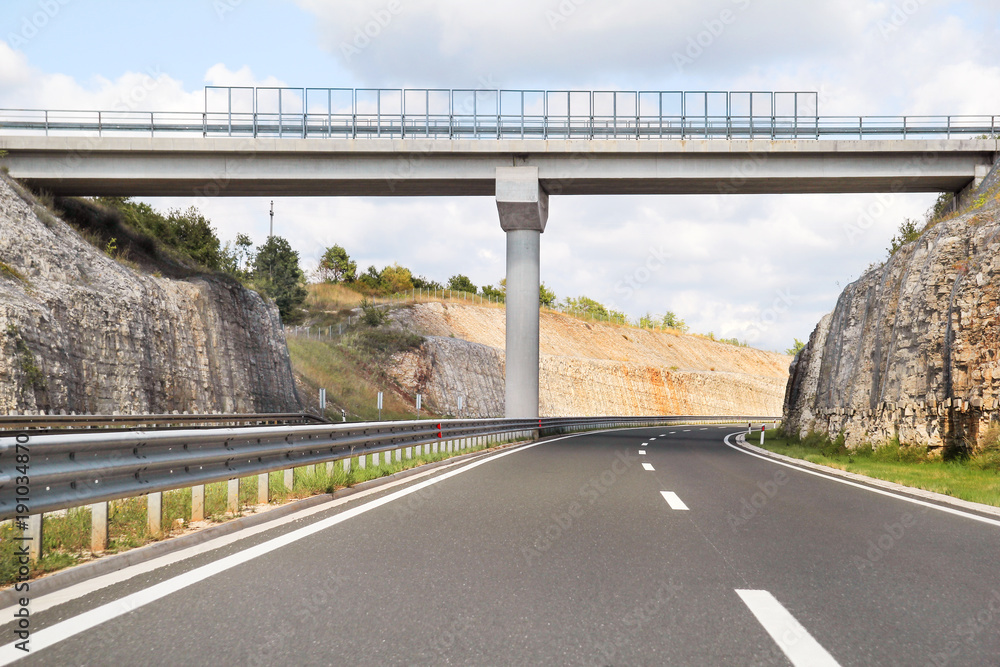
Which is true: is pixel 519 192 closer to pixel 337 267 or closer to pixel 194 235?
pixel 194 235

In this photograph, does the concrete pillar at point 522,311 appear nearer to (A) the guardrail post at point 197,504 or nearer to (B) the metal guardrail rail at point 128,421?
(B) the metal guardrail rail at point 128,421

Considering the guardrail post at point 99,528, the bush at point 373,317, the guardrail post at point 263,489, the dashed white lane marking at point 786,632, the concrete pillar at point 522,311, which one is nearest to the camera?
the dashed white lane marking at point 786,632

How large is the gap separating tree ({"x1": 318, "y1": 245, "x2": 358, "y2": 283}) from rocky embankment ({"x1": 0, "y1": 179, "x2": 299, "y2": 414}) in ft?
227

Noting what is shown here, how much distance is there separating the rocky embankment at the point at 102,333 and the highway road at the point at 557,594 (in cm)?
1859

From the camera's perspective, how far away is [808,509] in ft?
33.2

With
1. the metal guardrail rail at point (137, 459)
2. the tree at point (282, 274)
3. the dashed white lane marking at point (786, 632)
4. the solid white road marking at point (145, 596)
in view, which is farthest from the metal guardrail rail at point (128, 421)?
the tree at point (282, 274)

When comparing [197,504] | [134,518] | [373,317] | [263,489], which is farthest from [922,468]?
[373,317]

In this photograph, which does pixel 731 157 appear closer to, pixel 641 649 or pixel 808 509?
pixel 808 509

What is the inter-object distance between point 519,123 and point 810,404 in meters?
15.6

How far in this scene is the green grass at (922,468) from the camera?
12.3m

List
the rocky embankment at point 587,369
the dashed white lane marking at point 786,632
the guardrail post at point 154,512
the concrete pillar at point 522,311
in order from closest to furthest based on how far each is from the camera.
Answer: the dashed white lane marking at point 786,632
the guardrail post at point 154,512
the concrete pillar at point 522,311
the rocky embankment at point 587,369

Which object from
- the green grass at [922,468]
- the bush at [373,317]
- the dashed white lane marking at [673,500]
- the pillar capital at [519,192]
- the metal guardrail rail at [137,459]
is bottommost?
the green grass at [922,468]

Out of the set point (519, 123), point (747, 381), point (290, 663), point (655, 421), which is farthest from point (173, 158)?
point (747, 381)

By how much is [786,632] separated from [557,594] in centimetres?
145
